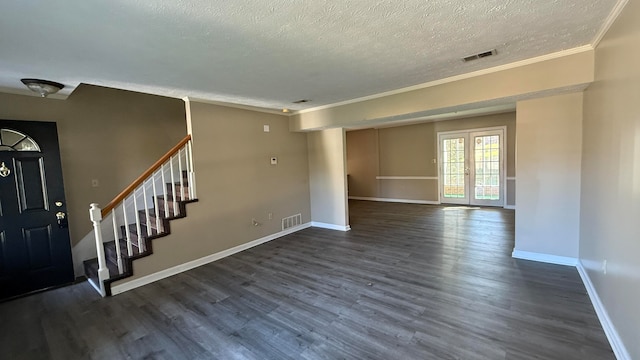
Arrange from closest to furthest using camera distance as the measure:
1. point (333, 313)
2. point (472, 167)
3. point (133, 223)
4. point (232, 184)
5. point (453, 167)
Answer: point (333, 313), point (133, 223), point (232, 184), point (472, 167), point (453, 167)

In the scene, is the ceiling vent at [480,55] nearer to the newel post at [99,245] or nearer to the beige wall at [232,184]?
the beige wall at [232,184]

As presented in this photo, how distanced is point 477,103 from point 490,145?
14.2ft

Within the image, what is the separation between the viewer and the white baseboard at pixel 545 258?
329cm

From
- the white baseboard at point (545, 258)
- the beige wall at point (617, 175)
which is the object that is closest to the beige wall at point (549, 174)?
the white baseboard at point (545, 258)

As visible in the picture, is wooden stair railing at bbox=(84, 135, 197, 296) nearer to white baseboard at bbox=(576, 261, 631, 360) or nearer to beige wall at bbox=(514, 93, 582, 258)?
white baseboard at bbox=(576, 261, 631, 360)

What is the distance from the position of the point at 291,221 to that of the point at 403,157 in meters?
4.53

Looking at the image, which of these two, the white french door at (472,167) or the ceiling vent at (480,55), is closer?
the ceiling vent at (480,55)

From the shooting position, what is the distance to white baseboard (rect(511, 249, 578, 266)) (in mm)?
3291

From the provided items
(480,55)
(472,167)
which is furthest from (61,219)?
(472,167)

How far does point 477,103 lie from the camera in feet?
11.0

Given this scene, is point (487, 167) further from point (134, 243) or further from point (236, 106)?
point (134, 243)

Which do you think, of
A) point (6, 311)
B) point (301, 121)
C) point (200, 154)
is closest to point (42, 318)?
point (6, 311)

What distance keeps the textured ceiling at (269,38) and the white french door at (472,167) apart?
15.3 ft

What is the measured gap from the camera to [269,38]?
6.77 feet
